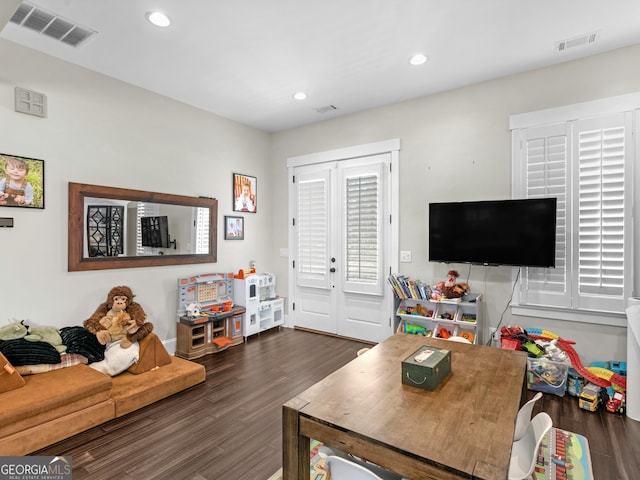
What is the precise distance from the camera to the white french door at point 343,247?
430 centimetres

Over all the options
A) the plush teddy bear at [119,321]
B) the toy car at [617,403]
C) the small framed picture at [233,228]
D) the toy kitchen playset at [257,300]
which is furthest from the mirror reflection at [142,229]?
the toy car at [617,403]

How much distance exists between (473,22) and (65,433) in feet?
13.9

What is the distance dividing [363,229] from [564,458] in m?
2.94

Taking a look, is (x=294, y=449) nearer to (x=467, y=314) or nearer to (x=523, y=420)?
(x=523, y=420)

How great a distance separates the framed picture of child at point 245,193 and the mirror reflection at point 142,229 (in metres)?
0.55

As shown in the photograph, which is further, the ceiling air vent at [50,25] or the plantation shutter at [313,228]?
the plantation shutter at [313,228]

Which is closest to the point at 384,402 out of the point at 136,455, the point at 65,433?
the point at 136,455

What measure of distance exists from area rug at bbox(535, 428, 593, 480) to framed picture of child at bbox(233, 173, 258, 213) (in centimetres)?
417

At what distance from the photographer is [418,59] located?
3.14 m

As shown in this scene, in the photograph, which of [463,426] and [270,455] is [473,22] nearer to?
[463,426]

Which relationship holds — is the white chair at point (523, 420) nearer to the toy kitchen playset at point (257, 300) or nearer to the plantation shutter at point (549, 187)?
the plantation shutter at point (549, 187)

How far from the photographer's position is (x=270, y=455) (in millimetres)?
2178

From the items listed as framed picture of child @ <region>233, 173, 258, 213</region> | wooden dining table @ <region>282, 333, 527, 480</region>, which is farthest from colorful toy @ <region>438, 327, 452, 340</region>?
framed picture of child @ <region>233, 173, 258, 213</region>

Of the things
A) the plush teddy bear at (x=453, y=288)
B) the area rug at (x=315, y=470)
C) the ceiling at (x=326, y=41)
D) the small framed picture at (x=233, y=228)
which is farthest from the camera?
the small framed picture at (x=233, y=228)
